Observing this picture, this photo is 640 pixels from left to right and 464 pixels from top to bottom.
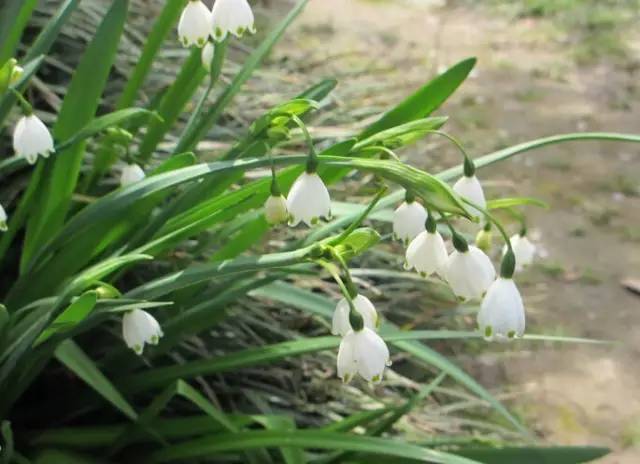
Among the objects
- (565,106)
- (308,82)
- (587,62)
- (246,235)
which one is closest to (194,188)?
(246,235)

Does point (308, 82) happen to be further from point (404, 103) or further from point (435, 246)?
point (435, 246)

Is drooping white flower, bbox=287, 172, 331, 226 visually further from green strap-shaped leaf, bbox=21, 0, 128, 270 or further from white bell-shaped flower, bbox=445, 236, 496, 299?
green strap-shaped leaf, bbox=21, 0, 128, 270

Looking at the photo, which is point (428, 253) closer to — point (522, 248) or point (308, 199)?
point (308, 199)

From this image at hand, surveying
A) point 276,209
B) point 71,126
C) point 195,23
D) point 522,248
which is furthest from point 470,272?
point 71,126

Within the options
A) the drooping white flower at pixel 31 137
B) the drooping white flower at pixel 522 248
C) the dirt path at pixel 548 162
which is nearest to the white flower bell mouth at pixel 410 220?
the drooping white flower at pixel 522 248

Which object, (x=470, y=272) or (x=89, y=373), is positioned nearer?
(x=470, y=272)

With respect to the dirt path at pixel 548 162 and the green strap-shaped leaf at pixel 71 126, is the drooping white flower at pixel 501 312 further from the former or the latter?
the dirt path at pixel 548 162
